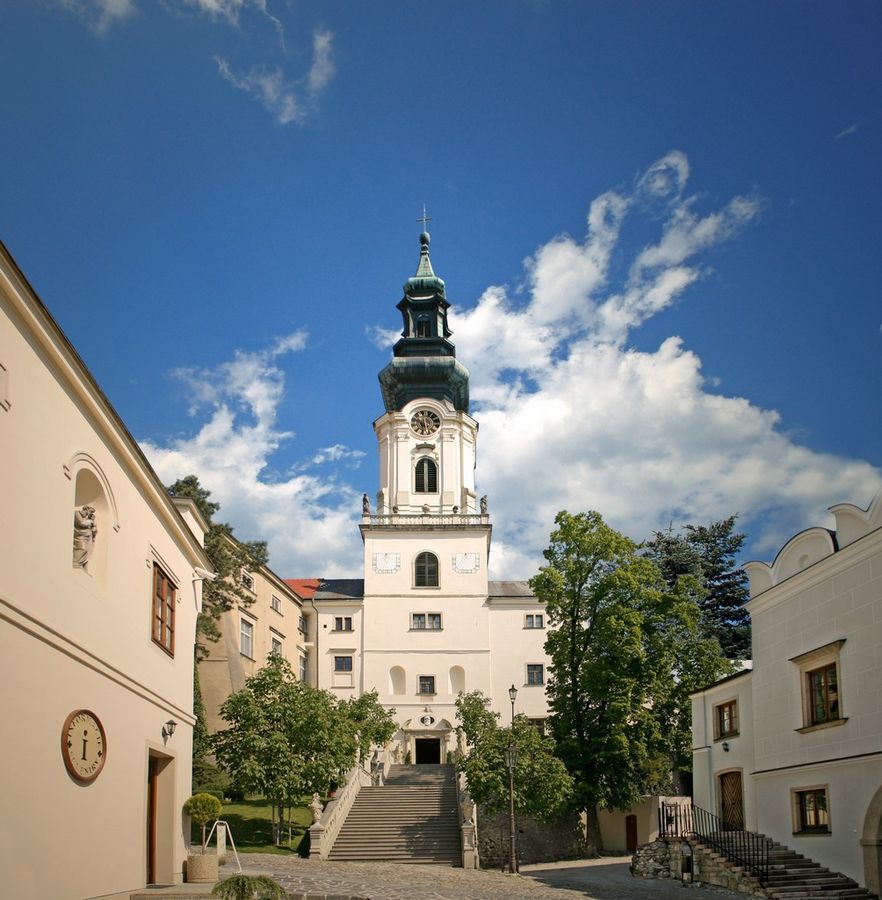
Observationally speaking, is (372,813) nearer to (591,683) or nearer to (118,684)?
(591,683)

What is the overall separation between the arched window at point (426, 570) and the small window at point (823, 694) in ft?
107

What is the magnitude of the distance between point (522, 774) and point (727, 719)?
8486 millimetres

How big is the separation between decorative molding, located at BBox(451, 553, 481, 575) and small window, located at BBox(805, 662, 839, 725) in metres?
32.1

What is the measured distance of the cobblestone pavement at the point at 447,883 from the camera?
65.7ft

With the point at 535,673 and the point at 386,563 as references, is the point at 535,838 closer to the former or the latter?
the point at 535,673

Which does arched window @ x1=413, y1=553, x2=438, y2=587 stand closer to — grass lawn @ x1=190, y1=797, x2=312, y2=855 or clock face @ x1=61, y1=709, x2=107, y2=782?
grass lawn @ x1=190, y1=797, x2=312, y2=855

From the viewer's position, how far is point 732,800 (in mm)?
25781

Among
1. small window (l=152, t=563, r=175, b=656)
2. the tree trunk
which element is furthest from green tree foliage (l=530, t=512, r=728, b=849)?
small window (l=152, t=563, r=175, b=656)

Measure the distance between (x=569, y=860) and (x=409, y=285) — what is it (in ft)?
118

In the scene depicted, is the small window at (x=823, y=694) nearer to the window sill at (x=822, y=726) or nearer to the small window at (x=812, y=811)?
the window sill at (x=822, y=726)

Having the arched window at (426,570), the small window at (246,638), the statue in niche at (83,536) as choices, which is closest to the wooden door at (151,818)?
the statue in niche at (83,536)

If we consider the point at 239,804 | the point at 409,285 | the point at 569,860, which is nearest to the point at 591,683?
the point at 569,860

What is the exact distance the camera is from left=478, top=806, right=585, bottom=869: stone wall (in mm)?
37256

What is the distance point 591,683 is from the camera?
35375mm
